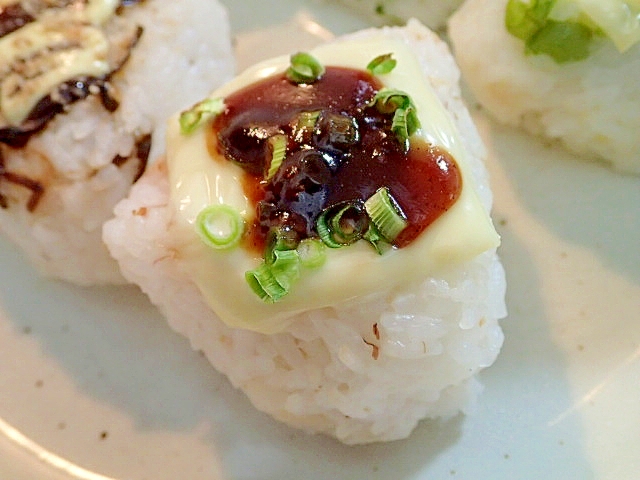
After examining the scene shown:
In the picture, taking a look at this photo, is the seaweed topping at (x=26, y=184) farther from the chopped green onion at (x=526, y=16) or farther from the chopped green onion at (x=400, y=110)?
the chopped green onion at (x=526, y=16)

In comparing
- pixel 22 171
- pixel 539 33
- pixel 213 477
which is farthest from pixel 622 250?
pixel 22 171

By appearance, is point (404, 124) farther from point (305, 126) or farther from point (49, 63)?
point (49, 63)

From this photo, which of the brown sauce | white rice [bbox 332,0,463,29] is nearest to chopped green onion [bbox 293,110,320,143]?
the brown sauce

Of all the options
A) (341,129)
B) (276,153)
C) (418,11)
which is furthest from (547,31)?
(276,153)

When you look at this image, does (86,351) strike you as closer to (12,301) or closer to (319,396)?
(12,301)

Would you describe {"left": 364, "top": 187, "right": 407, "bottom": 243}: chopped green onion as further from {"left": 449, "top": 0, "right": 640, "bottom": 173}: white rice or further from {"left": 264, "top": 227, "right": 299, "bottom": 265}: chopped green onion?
{"left": 449, "top": 0, "right": 640, "bottom": 173}: white rice

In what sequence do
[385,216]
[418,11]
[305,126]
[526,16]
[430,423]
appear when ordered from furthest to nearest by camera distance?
[418,11] < [526,16] < [430,423] < [305,126] < [385,216]
